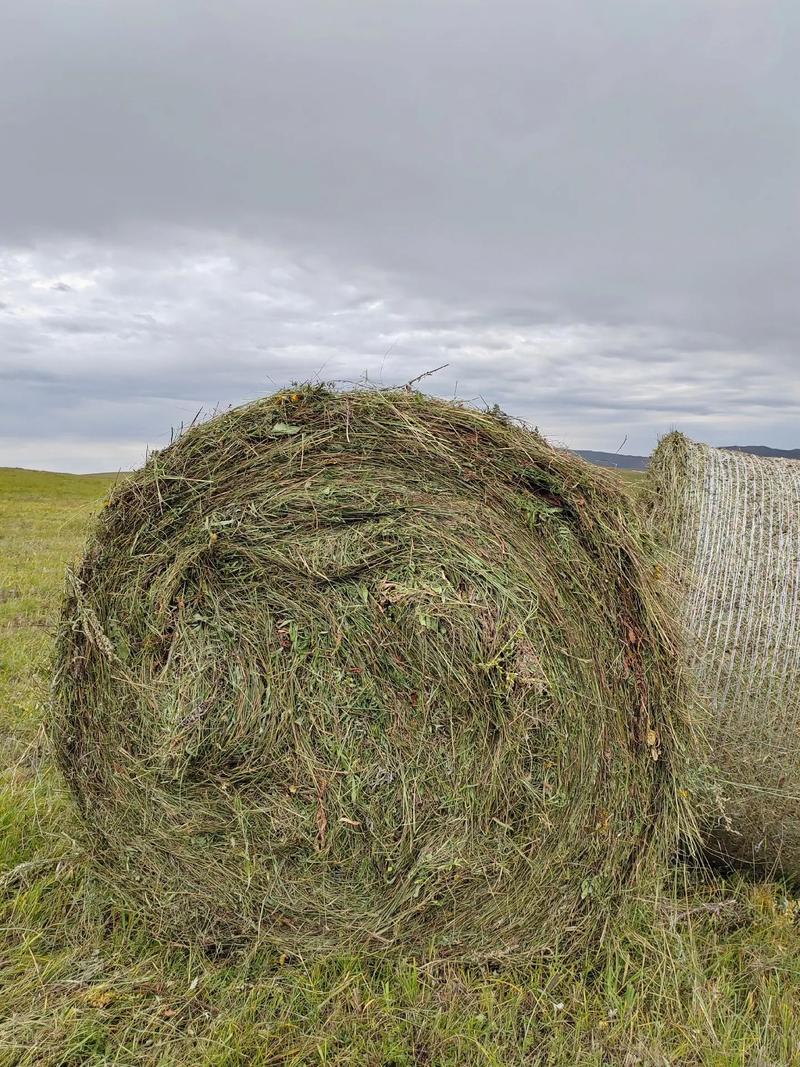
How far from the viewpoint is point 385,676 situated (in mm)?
3156

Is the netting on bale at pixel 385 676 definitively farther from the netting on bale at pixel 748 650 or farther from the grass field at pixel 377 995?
the netting on bale at pixel 748 650

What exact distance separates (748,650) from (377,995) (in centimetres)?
222

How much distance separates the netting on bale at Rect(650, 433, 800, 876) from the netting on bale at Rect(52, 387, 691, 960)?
0.43 m

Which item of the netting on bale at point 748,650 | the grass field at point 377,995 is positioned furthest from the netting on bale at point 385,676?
the netting on bale at point 748,650

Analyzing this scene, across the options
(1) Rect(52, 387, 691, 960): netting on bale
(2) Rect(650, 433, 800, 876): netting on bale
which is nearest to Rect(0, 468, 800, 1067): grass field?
(1) Rect(52, 387, 691, 960): netting on bale

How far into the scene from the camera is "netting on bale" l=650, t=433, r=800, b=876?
3.49 metres

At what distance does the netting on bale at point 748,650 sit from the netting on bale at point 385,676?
431 mm

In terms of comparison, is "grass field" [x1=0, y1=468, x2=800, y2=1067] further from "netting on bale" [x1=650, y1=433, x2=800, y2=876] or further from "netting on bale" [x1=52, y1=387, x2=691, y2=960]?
"netting on bale" [x1=650, y1=433, x2=800, y2=876]

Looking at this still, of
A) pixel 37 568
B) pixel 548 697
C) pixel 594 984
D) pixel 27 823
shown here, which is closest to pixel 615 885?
pixel 594 984

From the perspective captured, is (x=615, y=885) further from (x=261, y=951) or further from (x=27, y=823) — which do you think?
(x=27, y=823)

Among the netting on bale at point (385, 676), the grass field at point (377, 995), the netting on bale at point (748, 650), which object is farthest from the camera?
the netting on bale at point (748, 650)

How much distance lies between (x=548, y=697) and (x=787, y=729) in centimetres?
127

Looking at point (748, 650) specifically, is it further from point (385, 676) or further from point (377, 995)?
point (377, 995)

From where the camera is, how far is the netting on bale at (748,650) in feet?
11.5
